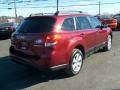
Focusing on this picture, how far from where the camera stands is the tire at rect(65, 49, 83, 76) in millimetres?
8117

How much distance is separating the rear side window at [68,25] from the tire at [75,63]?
0.63m

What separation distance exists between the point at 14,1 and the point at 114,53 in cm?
4811

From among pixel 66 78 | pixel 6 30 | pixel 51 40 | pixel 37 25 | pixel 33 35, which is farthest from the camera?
pixel 6 30

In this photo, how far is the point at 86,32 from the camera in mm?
9211

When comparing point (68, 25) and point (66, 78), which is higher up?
point (68, 25)

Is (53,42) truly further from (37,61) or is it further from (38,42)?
(37,61)

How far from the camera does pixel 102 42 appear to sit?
10.9 metres

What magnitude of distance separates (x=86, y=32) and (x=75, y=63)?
127 centimetres

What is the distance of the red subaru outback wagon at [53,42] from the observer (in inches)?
296

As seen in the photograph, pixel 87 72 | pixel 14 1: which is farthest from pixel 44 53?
pixel 14 1

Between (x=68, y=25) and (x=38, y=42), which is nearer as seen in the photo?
(x=38, y=42)

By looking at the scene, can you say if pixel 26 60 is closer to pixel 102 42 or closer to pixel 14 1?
pixel 102 42

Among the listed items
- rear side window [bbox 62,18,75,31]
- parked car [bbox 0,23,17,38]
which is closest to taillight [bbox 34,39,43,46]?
rear side window [bbox 62,18,75,31]

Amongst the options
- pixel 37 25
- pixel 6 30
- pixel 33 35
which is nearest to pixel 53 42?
pixel 33 35
